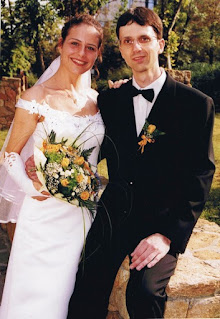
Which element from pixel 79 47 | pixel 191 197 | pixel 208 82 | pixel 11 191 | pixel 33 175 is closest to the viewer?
pixel 191 197

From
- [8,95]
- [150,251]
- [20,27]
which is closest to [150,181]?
[150,251]

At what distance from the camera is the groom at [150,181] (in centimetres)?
261

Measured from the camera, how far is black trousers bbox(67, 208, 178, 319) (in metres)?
2.54

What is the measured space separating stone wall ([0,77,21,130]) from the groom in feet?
26.3

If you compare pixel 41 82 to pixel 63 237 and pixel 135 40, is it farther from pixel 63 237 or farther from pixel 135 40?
pixel 63 237

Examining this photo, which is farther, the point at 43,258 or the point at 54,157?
the point at 43,258

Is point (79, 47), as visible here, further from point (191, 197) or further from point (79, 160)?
point (191, 197)

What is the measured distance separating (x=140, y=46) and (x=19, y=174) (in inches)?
49.2

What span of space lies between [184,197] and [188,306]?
792 mm

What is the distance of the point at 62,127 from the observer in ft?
9.64

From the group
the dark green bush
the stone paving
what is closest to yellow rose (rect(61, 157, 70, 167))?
the stone paving

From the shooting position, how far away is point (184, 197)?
269cm

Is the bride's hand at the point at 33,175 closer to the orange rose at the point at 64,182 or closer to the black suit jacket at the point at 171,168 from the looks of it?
the orange rose at the point at 64,182

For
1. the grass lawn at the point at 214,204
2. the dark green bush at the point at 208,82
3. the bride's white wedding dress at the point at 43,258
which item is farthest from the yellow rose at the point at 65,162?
the dark green bush at the point at 208,82
